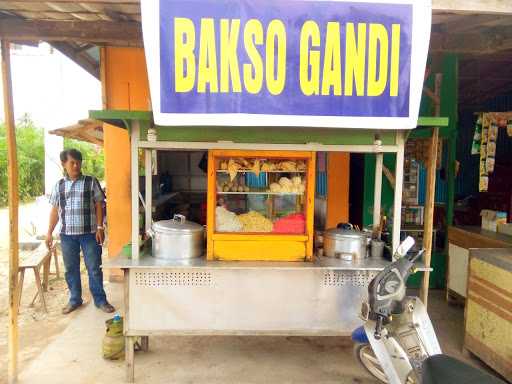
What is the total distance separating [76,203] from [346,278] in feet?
10.00

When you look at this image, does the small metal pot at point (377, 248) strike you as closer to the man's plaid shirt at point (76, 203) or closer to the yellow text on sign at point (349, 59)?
the yellow text on sign at point (349, 59)

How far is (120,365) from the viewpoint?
358 cm

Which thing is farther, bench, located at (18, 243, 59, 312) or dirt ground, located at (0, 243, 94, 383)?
bench, located at (18, 243, 59, 312)

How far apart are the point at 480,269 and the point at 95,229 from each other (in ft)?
13.1

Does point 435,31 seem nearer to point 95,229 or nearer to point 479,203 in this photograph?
point 95,229

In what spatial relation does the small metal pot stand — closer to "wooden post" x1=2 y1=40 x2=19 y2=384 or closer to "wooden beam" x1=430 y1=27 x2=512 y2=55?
"wooden beam" x1=430 y1=27 x2=512 y2=55

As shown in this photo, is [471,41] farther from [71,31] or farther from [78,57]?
[78,57]

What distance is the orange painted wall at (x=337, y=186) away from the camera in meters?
5.65

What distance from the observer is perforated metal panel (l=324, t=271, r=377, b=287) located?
3348 mm

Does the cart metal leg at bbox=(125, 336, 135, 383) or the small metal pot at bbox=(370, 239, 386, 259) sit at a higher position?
the small metal pot at bbox=(370, 239, 386, 259)

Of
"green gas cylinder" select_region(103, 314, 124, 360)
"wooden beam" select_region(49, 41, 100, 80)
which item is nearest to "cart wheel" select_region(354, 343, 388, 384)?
"green gas cylinder" select_region(103, 314, 124, 360)

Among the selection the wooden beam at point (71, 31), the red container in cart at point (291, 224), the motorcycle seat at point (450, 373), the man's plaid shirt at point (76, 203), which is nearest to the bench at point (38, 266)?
the man's plaid shirt at point (76, 203)

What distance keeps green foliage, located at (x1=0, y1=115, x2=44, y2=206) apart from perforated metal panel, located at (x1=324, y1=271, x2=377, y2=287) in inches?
542

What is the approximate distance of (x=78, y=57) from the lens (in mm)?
5996
